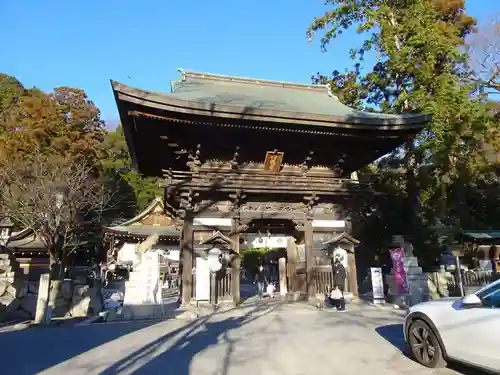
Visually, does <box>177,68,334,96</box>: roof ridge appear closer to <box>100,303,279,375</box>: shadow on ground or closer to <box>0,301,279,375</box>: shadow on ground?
<box>0,301,279,375</box>: shadow on ground

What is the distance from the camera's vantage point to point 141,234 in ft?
80.6

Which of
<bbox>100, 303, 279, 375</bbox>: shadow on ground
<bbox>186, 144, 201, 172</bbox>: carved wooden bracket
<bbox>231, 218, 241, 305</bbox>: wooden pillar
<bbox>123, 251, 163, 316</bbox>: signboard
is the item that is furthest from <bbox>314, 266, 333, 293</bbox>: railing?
<bbox>186, 144, 201, 172</bbox>: carved wooden bracket

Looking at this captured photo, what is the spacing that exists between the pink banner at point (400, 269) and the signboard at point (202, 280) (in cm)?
678

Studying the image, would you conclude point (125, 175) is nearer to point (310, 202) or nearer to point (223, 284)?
point (223, 284)

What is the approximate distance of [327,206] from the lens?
14.1 meters

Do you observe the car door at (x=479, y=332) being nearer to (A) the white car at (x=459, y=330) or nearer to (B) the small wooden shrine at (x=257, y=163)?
(A) the white car at (x=459, y=330)

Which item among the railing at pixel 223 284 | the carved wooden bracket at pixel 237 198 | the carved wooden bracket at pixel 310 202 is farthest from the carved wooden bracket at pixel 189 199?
the carved wooden bracket at pixel 310 202

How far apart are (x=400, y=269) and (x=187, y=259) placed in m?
7.70

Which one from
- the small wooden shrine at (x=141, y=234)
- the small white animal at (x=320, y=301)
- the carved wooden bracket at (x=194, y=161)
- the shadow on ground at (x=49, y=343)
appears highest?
the carved wooden bracket at (x=194, y=161)

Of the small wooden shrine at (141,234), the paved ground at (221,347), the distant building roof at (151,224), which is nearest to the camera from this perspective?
the paved ground at (221,347)

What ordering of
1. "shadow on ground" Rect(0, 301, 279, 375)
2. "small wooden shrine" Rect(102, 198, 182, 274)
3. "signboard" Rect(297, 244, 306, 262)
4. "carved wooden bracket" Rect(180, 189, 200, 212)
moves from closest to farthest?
"shadow on ground" Rect(0, 301, 279, 375)
"carved wooden bracket" Rect(180, 189, 200, 212)
"signboard" Rect(297, 244, 306, 262)
"small wooden shrine" Rect(102, 198, 182, 274)

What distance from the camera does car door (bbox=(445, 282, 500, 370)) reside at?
3.84 metres

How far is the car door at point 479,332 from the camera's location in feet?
12.6

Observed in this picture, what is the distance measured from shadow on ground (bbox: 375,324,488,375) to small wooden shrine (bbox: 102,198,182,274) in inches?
663
